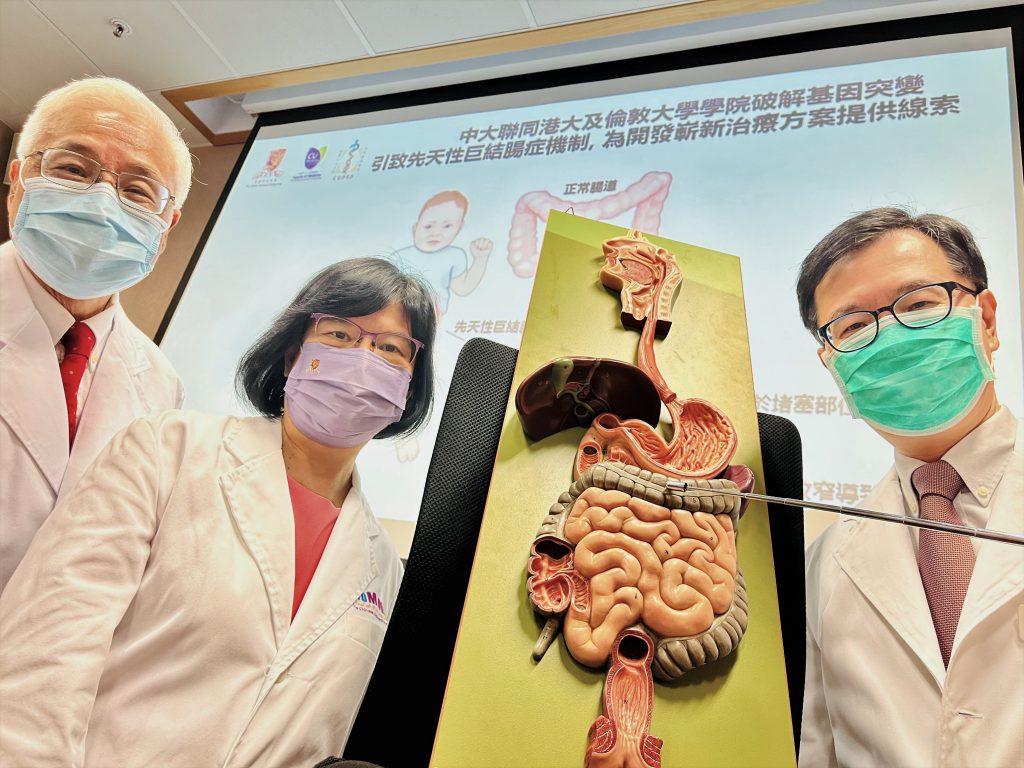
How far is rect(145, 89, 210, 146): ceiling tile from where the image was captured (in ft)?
12.1

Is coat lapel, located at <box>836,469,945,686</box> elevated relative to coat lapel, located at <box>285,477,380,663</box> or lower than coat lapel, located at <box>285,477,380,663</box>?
elevated

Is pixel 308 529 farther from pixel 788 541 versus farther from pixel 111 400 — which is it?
pixel 788 541

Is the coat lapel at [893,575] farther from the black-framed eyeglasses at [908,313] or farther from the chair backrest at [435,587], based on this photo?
the chair backrest at [435,587]

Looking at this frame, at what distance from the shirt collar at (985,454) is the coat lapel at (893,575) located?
0.14 metres

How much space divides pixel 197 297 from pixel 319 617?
2087mm

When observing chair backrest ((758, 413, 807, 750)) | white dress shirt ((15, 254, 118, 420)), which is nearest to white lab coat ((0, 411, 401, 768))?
white dress shirt ((15, 254, 118, 420))

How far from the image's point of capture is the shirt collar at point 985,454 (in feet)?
4.28

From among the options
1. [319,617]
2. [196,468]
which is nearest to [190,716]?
[319,617]

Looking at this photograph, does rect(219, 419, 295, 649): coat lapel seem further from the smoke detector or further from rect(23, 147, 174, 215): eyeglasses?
the smoke detector

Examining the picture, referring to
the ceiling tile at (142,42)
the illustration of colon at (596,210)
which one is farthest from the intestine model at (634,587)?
the ceiling tile at (142,42)

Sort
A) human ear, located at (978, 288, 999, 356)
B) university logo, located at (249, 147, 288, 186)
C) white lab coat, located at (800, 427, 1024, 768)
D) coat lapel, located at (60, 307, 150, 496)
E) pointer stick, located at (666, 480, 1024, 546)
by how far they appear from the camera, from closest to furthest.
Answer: pointer stick, located at (666, 480, 1024, 546)
white lab coat, located at (800, 427, 1024, 768)
human ear, located at (978, 288, 999, 356)
coat lapel, located at (60, 307, 150, 496)
university logo, located at (249, 147, 288, 186)

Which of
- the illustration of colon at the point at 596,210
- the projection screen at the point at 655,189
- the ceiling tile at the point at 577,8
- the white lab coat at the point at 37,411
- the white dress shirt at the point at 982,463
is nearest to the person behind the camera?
the white dress shirt at the point at 982,463

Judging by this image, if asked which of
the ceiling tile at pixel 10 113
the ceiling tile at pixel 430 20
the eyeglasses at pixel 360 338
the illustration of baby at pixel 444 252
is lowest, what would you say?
the eyeglasses at pixel 360 338

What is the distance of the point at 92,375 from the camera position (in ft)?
5.98
